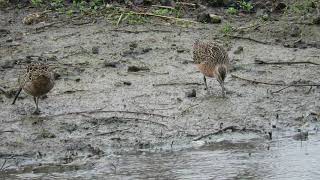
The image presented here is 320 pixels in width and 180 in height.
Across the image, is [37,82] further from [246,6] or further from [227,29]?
[246,6]

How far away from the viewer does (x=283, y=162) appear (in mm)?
9898

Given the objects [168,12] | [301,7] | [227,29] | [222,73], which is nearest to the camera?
[222,73]

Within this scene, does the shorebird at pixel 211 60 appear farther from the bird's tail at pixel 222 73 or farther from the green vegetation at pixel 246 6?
the green vegetation at pixel 246 6

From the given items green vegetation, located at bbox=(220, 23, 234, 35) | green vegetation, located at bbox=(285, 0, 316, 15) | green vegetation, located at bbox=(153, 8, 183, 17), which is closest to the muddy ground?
green vegetation, located at bbox=(220, 23, 234, 35)

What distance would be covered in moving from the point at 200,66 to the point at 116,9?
140 inches

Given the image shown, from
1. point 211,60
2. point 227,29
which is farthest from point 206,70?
point 227,29

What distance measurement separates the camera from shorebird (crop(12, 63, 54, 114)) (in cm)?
1128

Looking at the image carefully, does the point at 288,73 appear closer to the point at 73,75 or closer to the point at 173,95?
the point at 173,95

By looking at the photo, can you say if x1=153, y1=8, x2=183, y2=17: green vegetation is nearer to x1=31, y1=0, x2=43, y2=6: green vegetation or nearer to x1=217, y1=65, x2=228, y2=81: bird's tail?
x1=31, y1=0, x2=43, y2=6: green vegetation

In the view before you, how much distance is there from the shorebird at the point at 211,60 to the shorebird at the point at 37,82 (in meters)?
2.37

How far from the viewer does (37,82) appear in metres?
11.2

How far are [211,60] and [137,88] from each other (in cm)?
121

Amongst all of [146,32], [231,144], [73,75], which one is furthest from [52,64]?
[231,144]

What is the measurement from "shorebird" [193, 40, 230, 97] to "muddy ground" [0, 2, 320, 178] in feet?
0.90
